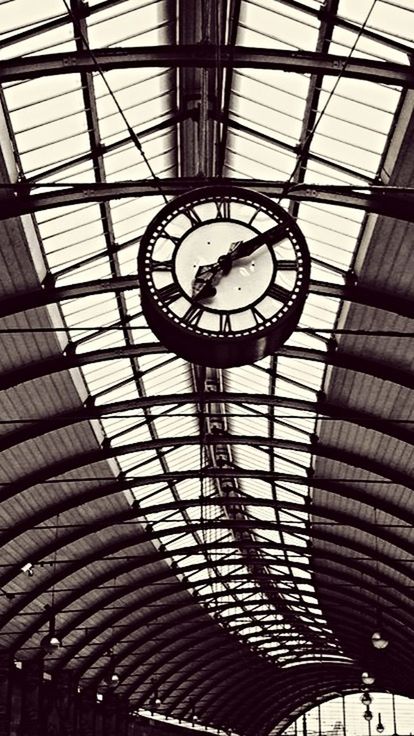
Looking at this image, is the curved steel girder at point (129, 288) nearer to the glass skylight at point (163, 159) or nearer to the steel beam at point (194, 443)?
the glass skylight at point (163, 159)

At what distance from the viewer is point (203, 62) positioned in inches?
567

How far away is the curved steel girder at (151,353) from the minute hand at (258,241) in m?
13.3

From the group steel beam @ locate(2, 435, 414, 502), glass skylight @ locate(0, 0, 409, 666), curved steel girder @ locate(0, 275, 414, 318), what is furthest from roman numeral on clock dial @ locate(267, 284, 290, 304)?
steel beam @ locate(2, 435, 414, 502)

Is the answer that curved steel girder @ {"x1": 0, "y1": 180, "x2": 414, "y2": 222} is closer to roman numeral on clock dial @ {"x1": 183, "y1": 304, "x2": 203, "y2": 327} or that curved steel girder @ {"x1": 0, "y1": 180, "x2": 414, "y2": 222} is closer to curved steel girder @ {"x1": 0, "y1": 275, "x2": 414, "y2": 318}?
curved steel girder @ {"x1": 0, "y1": 275, "x2": 414, "y2": 318}

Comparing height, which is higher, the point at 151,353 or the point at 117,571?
the point at 117,571

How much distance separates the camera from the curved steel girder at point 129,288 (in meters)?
19.5

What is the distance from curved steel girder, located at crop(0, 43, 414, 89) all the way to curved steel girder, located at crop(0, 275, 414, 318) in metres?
5.94

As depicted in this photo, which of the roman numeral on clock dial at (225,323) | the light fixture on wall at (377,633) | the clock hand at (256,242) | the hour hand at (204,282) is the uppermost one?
the light fixture on wall at (377,633)

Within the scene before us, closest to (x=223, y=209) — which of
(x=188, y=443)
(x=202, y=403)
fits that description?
(x=202, y=403)

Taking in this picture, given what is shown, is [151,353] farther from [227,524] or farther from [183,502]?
[227,524]

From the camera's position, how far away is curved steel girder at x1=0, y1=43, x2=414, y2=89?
13.7 m

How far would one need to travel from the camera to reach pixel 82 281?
2144 centimetres

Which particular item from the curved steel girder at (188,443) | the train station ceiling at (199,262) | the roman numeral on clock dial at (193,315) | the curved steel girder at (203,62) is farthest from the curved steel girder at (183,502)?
the roman numeral on clock dial at (193,315)

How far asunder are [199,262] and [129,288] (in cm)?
1141
